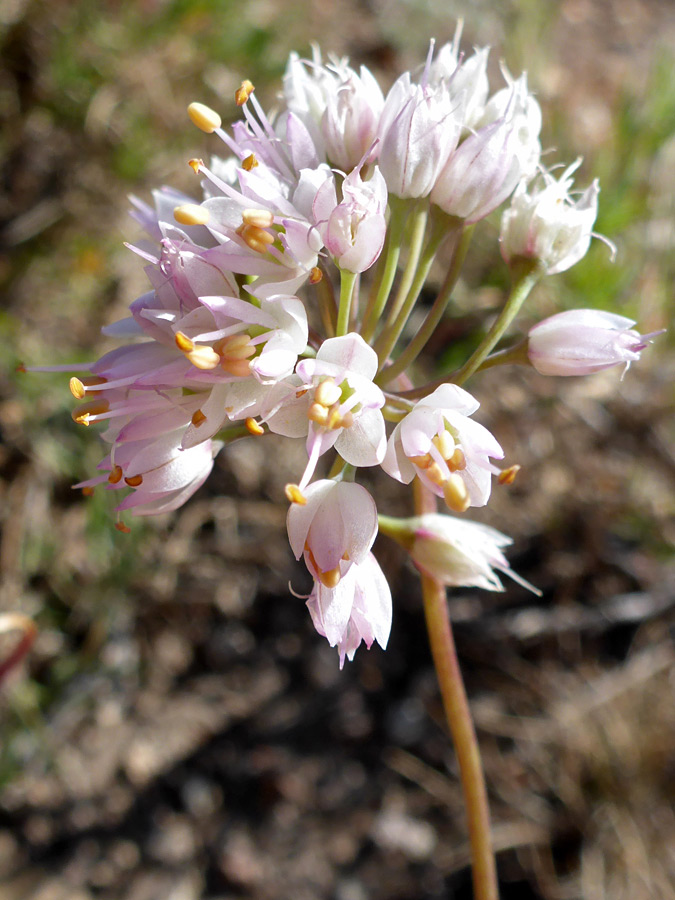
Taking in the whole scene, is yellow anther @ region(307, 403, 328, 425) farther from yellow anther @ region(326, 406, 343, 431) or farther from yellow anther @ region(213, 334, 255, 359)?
yellow anther @ region(213, 334, 255, 359)

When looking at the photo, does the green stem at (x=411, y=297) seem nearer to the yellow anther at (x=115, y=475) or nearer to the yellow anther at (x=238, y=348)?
the yellow anther at (x=238, y=348)

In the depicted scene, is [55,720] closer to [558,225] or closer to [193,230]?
[193,230]

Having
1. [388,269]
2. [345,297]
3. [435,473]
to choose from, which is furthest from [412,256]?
[435,473]

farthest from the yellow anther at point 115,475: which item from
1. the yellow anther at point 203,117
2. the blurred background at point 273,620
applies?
the blurred background at point 273,620

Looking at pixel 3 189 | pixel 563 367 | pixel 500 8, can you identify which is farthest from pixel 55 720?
pixel 500 8

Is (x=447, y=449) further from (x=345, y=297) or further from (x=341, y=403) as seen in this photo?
(x=345, y=297)

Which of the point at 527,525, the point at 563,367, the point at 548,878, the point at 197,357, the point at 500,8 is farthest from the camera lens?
the point at 500,8
